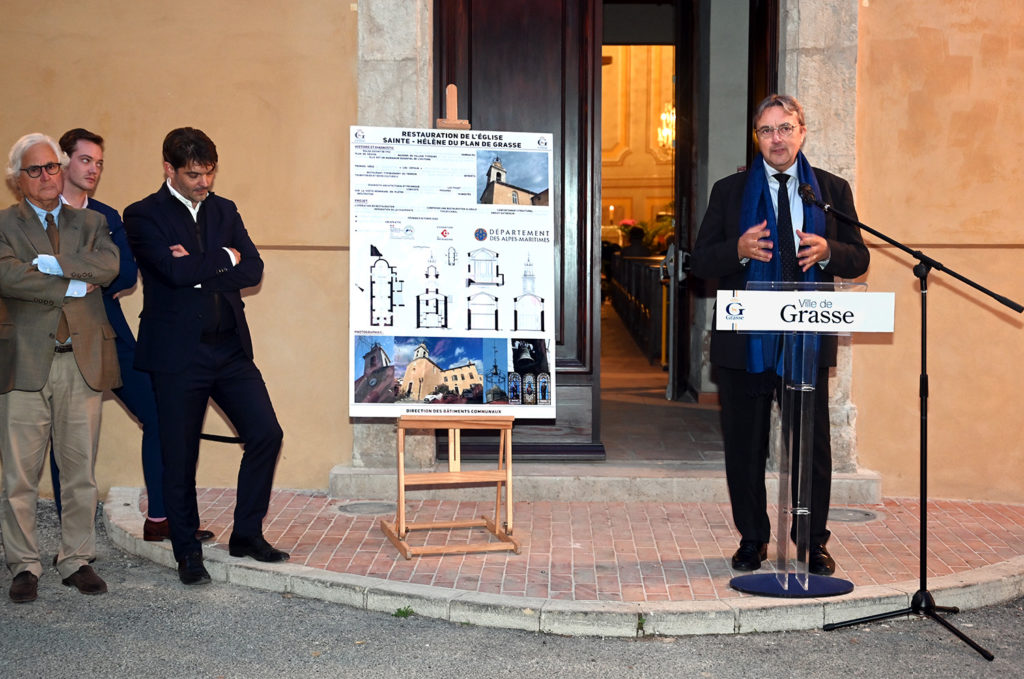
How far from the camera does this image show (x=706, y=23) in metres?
9.84

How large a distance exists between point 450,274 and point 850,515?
8.62ft

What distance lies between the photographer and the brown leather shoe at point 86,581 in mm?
4906

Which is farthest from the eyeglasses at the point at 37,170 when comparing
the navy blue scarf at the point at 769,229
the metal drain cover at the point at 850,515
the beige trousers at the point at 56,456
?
the metal drain cover at the point at 850,515

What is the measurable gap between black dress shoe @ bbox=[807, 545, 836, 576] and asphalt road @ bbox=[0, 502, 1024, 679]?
46cm

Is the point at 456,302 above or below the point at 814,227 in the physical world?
below

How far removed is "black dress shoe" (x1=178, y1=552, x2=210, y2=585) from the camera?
5016mm

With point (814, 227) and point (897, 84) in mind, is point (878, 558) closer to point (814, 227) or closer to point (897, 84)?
point (814, 227)

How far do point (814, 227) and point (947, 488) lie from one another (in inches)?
101

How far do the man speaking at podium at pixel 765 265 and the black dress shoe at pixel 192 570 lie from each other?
241 centimetres

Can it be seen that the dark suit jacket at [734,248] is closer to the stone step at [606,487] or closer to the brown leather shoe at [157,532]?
the stone step at [606,487]

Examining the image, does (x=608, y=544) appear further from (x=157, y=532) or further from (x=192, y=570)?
(x=157, y=532)

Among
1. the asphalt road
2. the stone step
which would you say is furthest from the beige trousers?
the stone step

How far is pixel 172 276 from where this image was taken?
479cm

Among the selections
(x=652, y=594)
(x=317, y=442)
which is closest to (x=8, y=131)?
(x=317, y=442)
